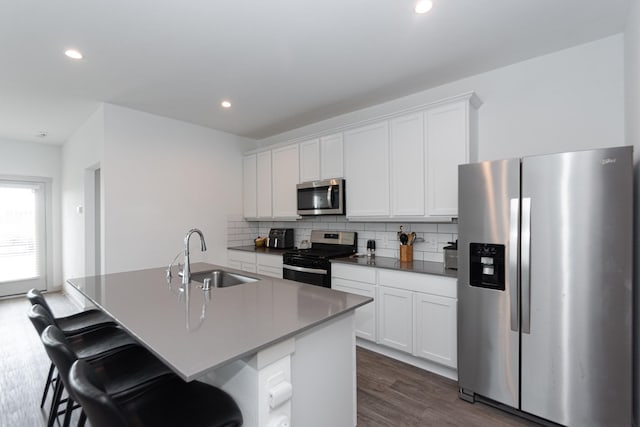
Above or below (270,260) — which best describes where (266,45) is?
above

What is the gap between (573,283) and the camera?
176 cm

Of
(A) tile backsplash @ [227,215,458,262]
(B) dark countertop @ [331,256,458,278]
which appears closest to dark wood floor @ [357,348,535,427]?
(B) dark countertop @ [331,256,458,278]

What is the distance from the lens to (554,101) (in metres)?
2.45

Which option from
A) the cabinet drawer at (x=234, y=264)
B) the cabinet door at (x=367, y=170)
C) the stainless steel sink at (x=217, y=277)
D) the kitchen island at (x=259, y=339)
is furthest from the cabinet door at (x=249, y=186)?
the kitchen island at (x=259, y=339)

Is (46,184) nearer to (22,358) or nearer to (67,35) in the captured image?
(22,358)

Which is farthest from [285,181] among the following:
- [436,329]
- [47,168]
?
[47,168]

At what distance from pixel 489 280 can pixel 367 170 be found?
5.35 ft

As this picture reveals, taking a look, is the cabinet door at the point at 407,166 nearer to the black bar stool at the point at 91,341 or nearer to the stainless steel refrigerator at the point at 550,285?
the stainless steel refrigerator at the point at 550,285

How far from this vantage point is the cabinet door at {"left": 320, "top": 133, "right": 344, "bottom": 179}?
138 inches

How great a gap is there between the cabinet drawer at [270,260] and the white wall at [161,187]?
2.83 feet

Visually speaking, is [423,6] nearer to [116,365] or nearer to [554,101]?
[554,101]

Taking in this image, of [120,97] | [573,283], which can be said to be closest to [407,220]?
[573,283]

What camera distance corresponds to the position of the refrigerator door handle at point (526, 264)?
74.4 inches

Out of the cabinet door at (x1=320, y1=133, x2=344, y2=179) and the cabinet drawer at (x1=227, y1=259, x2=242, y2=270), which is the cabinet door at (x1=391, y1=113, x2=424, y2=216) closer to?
the cabinet door at (x1=320, y1=133, x2=344, y2=179)
